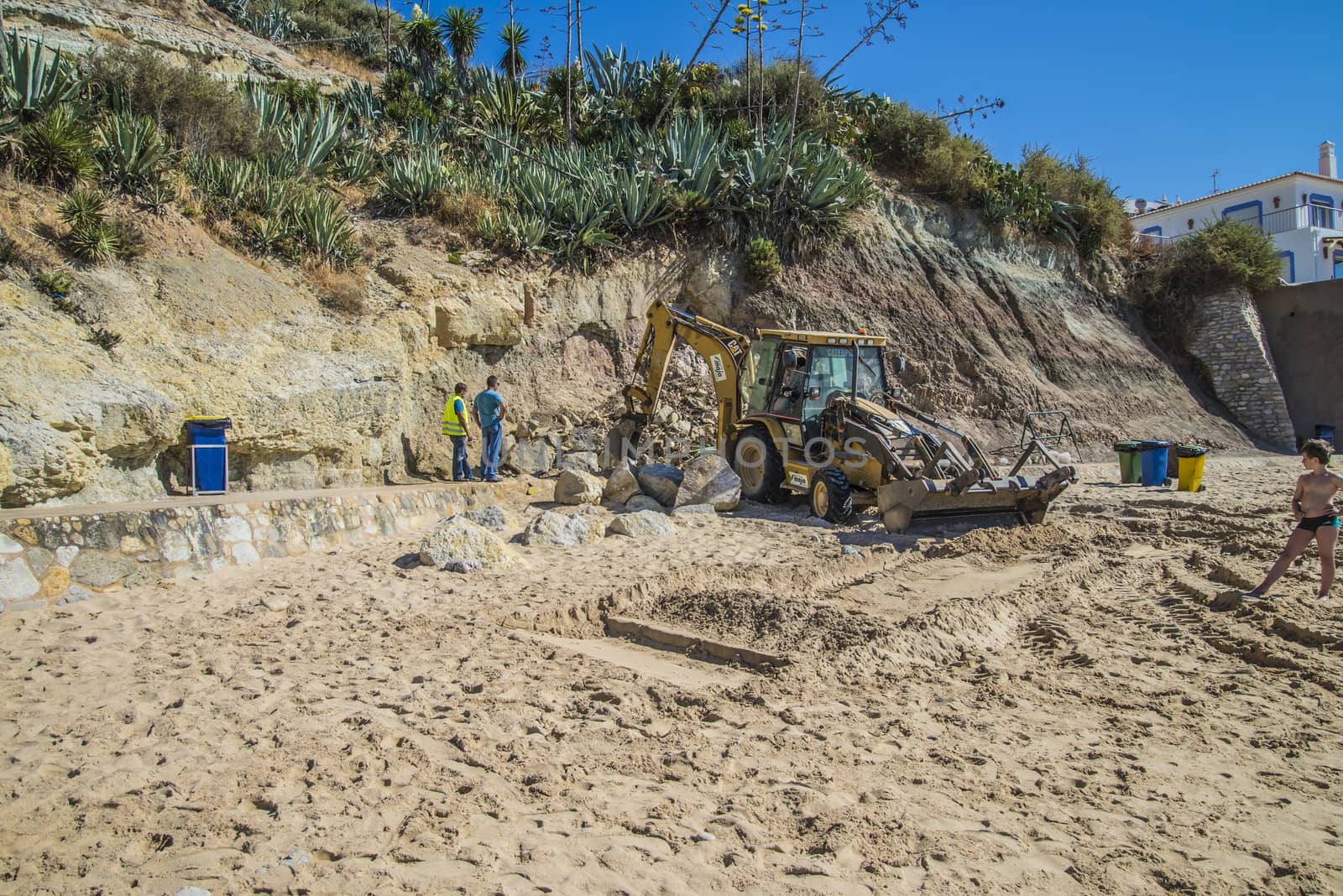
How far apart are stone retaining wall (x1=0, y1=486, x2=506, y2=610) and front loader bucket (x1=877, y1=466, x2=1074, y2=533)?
219 inches

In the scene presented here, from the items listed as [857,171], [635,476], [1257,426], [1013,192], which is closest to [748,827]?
[635,476]

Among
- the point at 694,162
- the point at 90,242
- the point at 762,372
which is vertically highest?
the point at 694,162

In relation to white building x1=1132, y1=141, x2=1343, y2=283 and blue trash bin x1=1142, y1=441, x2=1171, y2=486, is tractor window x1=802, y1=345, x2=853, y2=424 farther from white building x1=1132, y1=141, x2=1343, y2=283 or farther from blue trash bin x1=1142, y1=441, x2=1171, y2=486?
white building x1=1132, y1=141, x2=1343, y2=283

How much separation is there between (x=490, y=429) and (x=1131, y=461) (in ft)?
34.2

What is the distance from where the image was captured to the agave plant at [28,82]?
10.8 meters

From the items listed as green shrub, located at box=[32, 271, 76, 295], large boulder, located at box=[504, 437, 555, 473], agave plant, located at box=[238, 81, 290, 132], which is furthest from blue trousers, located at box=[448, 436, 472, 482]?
agave plant, located at box=[238, 81, 290, 132]

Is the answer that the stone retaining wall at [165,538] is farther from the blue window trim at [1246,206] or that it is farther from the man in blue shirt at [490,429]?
the blue window trim at [1246,206]

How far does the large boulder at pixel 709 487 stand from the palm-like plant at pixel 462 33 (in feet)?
47.5

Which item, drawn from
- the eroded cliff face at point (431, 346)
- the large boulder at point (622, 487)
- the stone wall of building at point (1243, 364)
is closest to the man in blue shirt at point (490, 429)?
the eroded cliff face at point (431, 346)

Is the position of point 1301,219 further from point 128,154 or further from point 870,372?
point 128,154

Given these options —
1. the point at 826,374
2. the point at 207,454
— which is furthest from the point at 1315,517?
the point at 207,454

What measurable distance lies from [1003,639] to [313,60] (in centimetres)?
2147

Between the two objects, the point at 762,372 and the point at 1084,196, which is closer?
the point at 762,372

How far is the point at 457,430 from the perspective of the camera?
39.2ft
